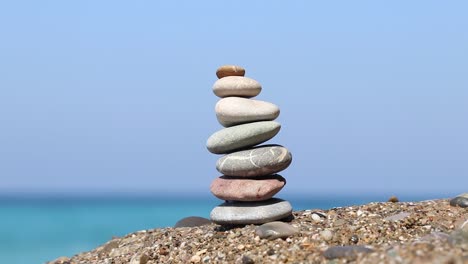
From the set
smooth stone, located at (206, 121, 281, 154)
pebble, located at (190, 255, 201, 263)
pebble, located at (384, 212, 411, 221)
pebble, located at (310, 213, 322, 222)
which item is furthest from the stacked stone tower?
pebble, located at (384, 212, 411, 221)

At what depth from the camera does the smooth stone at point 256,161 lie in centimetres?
1344

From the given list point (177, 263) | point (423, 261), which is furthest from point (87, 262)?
point (423, 261)

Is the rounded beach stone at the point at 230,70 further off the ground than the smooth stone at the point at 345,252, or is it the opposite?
the rounded beach stone at the point at 230,70

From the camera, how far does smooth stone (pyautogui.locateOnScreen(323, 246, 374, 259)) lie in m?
9.88

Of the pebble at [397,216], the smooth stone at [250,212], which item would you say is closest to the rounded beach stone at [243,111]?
the smooth stone at [250,212]

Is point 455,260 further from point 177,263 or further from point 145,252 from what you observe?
point 145,252

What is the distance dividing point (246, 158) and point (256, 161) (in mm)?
219

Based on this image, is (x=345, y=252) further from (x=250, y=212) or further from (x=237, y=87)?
(x=237, y=87)

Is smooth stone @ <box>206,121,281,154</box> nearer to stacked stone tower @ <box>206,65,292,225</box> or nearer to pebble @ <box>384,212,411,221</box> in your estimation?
stacked stone tower @ <box>206,65,292,225</box>

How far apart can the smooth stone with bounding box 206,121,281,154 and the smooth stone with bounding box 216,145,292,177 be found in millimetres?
154

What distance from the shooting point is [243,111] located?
13758 millimetres

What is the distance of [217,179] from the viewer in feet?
46.4

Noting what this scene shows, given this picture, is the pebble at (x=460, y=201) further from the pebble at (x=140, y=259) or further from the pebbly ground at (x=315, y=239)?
the pebble at (x=140, y=259)

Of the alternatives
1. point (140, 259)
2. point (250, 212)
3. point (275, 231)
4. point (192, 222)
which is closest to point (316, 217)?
point (250, 212)
